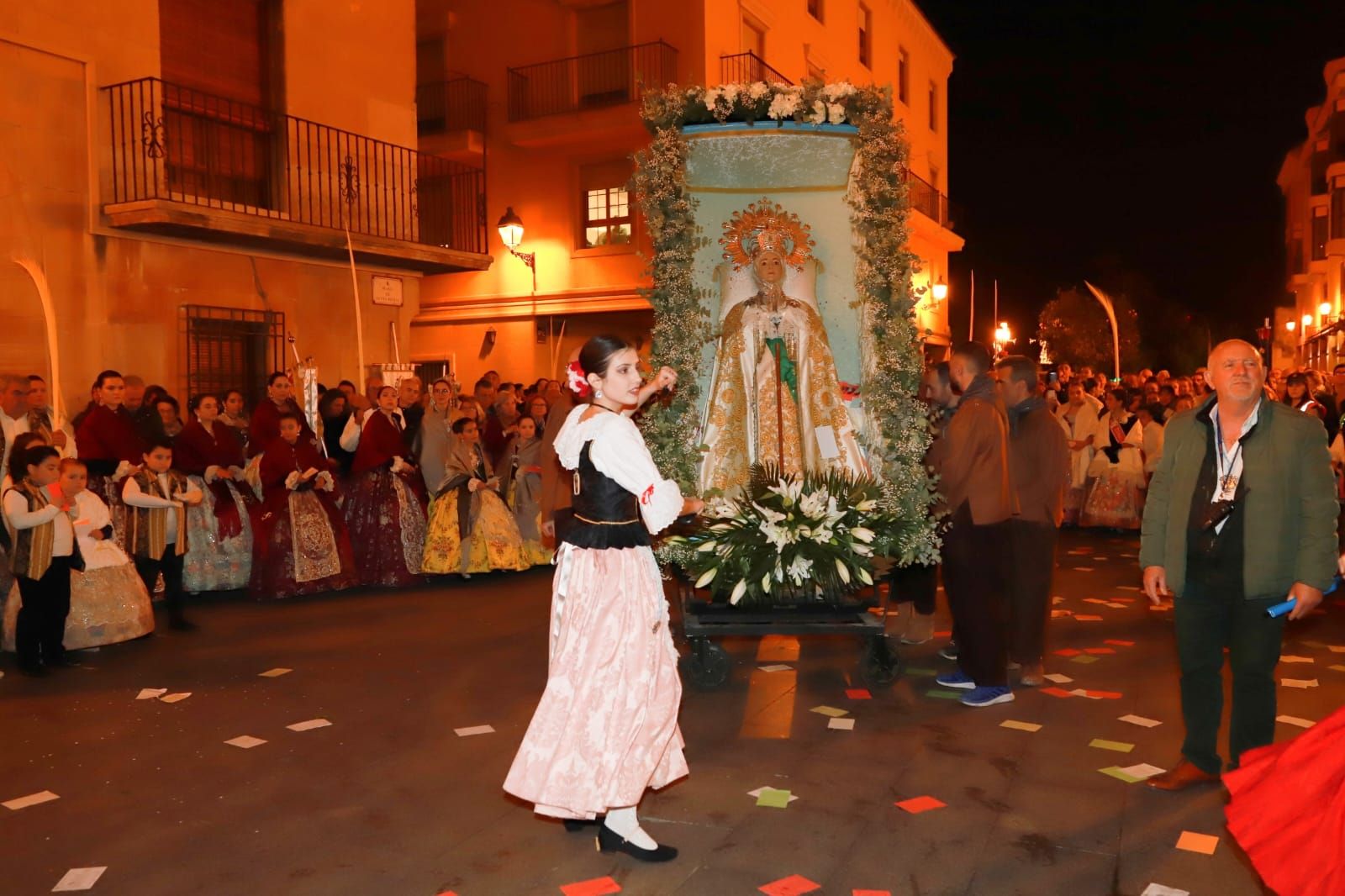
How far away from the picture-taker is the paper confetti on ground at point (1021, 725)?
546cm

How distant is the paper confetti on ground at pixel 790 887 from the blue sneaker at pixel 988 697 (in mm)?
2348

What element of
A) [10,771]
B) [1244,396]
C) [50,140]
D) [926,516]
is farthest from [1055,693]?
[50,140]

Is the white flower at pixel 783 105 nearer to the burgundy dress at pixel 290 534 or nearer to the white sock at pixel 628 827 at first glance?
the white sock at pixel 628 827

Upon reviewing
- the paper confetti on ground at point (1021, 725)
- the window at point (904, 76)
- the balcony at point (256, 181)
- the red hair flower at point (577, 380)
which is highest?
the window at point (904, 76)

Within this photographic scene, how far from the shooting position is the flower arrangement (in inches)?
241

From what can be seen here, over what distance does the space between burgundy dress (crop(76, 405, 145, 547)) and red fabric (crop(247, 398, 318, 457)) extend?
1024 millimetres

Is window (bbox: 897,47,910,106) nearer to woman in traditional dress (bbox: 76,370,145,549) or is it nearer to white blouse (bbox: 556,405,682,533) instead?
woman in traditional dress (bbox: 76,370,145,549)

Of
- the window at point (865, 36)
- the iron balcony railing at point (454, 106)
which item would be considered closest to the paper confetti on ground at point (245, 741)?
the iron balcony railing at point (454, 106)

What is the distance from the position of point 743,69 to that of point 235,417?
12.1m

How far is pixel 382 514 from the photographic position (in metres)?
9.93

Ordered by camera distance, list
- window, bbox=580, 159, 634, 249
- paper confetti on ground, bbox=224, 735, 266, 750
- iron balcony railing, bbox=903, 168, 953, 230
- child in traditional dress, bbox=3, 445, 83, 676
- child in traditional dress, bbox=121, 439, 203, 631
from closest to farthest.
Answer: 1. paper confetti on ground, bbox=224, 735, 266, 750
2. child in traditional dress, bbox=3, 445, 83, 676
3. child in traditional dress, bbox=121, 439, 203, 631
4. window, bbox=580, 159, 634, 249
5. iron balcony railing, bbox=903, 168, 953, 230

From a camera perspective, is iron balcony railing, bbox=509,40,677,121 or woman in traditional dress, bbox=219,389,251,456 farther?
iron balcony railing, bbox=509,40,677,121

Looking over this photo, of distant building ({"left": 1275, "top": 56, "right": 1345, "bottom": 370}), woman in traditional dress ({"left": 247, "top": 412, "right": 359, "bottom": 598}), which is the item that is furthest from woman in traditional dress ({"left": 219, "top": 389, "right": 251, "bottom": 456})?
distant building ({"left": 1275, "top": 56, "right": 1345, "bottom": 370})

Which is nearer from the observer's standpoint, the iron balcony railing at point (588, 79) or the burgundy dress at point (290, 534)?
the burgundy dress at point (290, 534)
